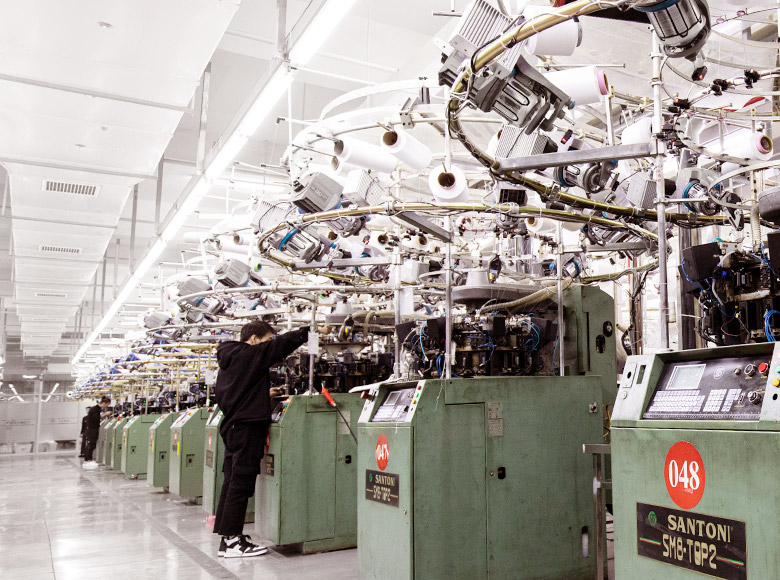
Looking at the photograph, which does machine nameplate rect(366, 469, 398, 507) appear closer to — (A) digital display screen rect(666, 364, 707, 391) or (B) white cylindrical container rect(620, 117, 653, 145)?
(A) digital display screen rect(666, 364, 707, 391)

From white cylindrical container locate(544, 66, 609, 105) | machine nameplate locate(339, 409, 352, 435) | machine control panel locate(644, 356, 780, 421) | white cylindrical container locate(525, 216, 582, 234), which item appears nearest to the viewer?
machine control panel locate(644, 356, 780, 421)

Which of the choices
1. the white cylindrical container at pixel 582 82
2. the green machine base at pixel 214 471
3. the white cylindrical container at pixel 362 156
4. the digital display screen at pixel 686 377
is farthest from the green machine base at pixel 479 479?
the green machine base at pixel 214 471

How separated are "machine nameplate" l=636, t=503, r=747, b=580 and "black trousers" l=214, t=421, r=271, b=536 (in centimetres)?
352

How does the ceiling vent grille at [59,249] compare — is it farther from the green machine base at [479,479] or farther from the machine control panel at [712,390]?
the machine control panel at [712,390]

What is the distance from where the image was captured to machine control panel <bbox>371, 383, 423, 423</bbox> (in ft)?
12.6

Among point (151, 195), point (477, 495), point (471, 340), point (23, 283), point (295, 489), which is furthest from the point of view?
point (23, 283)

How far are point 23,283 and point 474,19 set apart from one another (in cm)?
1036

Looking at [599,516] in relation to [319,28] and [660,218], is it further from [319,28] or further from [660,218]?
[319,28]

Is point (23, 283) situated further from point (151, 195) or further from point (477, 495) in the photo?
point (477, 495)

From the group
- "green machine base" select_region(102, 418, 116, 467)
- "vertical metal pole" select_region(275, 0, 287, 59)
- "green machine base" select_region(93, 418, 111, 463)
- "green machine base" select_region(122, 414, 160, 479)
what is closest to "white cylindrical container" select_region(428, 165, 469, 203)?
"vertical metal pole" select_region(275, 0, 287, 59)

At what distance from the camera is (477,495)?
3.83 metres

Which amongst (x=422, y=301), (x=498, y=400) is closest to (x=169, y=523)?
(x=422, y=301)

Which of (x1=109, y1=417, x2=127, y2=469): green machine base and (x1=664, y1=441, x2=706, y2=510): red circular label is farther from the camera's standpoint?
(x1=109, y1=417, x2=127, y2=469): green machine base

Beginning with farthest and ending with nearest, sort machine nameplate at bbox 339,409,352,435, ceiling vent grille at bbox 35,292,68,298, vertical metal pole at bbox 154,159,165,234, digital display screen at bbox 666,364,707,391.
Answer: ceiling vent grille at bbox 35,292,68,298, vertical metal pole at bbox 154,159,165,234, machine nameplate at bbox 339,409,352,435, digital display screen at bbox 666,364,707,391
